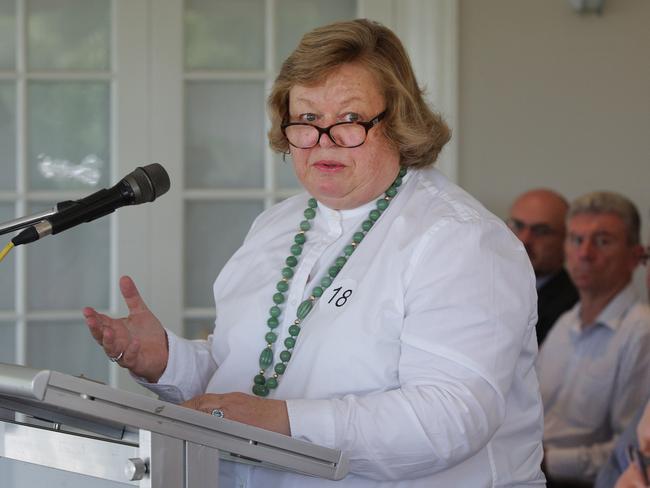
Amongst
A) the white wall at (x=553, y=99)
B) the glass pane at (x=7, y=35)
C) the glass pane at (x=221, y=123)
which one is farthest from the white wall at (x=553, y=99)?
the glass pane at (x=7, y=35)

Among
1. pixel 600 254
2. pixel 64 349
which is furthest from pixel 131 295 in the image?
pixel 64 349

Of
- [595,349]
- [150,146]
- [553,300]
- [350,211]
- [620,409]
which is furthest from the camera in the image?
[150,146]

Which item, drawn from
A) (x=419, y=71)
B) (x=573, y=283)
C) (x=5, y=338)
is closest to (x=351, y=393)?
(x=573, y=283)

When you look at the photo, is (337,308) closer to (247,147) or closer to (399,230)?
(399,230)

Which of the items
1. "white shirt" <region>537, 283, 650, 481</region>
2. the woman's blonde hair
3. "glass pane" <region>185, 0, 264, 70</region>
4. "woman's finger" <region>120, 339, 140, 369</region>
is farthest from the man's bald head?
"woman's finger" <region>120, 339, 140, 369</region>

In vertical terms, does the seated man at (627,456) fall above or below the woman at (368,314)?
below

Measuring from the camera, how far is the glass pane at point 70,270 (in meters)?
4.46

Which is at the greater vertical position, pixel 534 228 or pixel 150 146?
pixel 150 146

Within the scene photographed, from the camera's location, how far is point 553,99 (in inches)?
169

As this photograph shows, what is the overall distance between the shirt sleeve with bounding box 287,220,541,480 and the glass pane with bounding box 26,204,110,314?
286 cm

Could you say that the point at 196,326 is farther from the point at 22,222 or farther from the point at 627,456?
the point at 22,222

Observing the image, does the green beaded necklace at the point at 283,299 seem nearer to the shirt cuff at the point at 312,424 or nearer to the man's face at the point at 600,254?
the shirt cuff at the point at 312,424

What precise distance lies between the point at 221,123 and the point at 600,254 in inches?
65.4

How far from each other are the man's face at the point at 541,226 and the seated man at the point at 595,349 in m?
0.23
